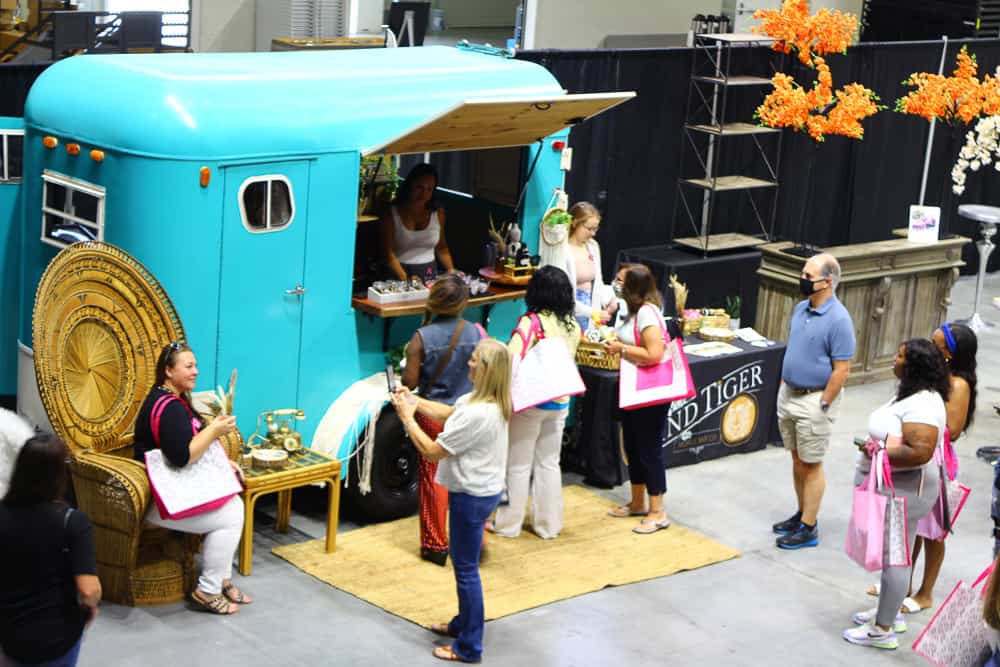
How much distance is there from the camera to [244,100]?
751 centimetres

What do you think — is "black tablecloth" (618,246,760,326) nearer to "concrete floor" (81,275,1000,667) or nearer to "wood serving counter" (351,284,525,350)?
"wood serving counter" (351,284,525,350)

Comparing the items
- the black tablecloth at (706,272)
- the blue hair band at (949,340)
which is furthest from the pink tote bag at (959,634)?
the black tablecloth at (706,272)

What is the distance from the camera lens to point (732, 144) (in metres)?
12.9

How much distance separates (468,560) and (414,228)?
2.84 meters

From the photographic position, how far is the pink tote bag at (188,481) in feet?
21.7

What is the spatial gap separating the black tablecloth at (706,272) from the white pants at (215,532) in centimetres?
538

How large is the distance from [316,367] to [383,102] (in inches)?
58.6

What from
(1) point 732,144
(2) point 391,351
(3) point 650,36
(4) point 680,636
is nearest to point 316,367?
(2) point 391,351

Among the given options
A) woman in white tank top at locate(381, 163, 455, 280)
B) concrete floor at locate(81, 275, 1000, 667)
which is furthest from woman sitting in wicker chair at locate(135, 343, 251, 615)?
woman in white tank top at locate(381, 163, 455, 280)

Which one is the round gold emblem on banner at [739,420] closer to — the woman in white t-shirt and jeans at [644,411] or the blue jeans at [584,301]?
the blue jeans at [584,301]

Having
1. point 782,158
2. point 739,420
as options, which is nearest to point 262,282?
point 739,420

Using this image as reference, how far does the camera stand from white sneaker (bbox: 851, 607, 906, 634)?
23.8ft

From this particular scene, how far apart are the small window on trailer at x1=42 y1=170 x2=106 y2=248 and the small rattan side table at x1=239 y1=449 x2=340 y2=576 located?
4.74 ft

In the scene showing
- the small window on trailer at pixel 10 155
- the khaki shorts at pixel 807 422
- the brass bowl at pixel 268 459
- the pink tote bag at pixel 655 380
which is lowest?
the brass bowl at pixel 268 459
